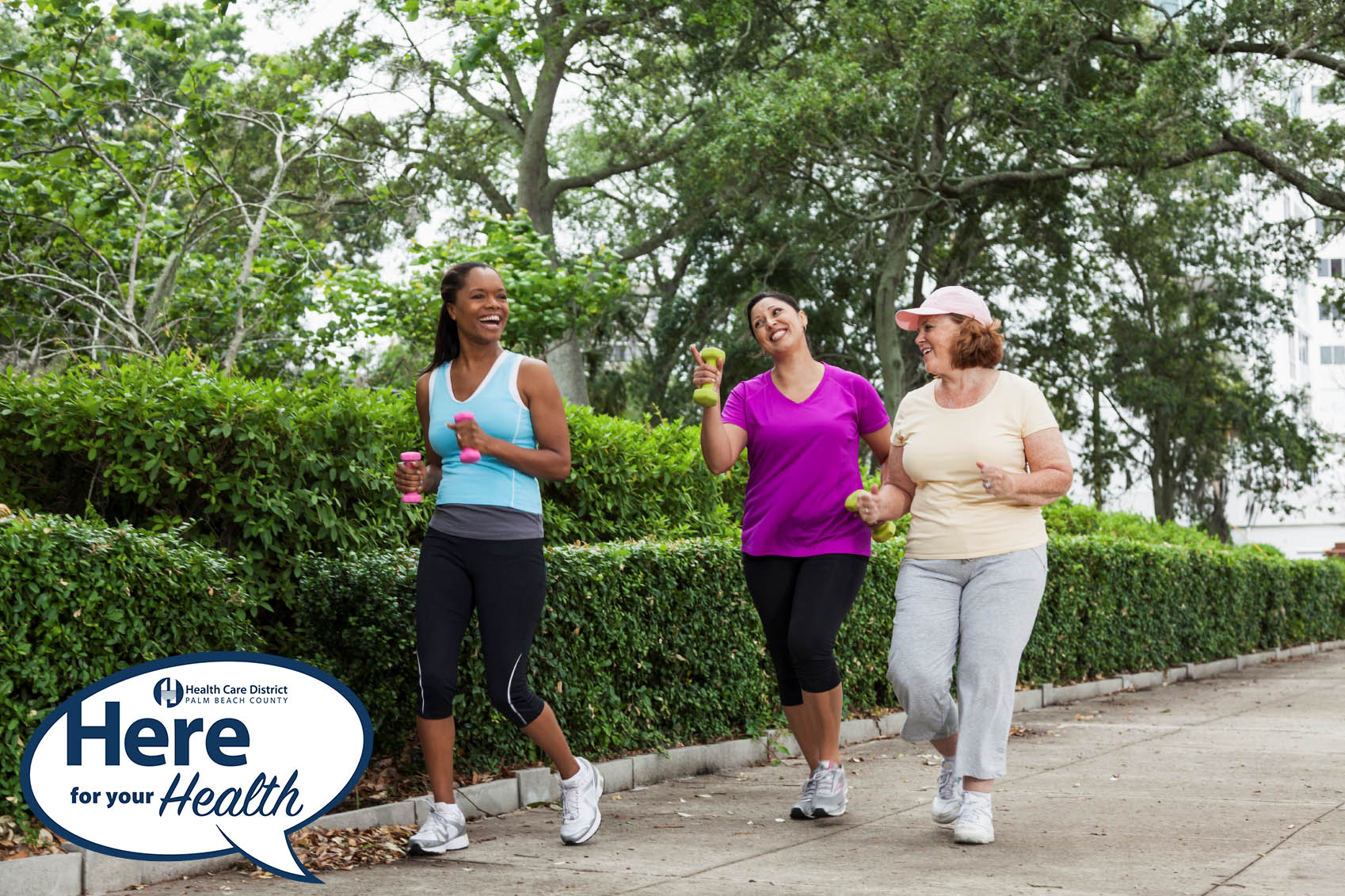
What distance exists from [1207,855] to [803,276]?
2355 centimetres

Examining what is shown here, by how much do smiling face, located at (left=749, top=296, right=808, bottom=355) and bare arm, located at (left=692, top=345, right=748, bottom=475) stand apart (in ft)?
0.76

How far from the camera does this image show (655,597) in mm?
7180

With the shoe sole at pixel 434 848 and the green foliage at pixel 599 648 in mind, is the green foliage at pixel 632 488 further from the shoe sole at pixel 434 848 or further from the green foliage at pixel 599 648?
the shoe sole at pixel 434 848

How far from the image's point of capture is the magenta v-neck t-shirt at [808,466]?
18.4ft

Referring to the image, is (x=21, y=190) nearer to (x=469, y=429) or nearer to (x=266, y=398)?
(x=266, y=398)

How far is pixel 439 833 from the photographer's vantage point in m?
5.00

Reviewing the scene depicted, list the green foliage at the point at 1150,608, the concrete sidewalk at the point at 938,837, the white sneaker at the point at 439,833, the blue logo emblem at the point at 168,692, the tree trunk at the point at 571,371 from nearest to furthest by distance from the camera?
1. the blue logo emblem at the point at 168,692
2. the concrete sidewalk at the point at 938,837
3. the white sneaker at the point at 439,833
4. the green foliage at the point at 1150,608
5. the tree trunk at the point at 571,371

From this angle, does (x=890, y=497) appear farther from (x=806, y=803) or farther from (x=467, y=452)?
(x=467, y=452)

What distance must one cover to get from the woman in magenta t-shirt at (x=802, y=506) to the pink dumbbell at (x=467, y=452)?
1.04 meters

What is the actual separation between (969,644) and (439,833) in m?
2.06

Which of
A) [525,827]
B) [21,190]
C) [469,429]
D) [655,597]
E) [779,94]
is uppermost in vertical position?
[779,94]

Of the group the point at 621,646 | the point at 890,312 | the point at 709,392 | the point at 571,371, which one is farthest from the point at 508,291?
the point at 709,392

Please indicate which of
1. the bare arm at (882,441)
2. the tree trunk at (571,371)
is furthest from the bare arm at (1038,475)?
the tree trunk at (571,371)

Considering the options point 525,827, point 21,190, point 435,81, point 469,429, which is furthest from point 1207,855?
point 435,81
